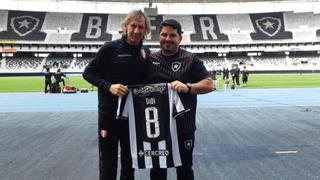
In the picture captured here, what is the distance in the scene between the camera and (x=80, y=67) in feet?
244

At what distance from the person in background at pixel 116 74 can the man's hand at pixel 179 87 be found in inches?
14.8

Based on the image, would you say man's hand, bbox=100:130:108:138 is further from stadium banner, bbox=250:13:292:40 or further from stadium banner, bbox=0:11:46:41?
stadium banner, bbox=250:13:292:40

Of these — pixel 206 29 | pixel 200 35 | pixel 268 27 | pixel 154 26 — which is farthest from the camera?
pixel 206 29

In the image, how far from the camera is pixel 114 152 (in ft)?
13.9

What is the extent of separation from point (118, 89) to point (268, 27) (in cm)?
8059

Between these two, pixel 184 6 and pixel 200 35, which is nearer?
pixel 200 35

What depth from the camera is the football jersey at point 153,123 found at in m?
4.03

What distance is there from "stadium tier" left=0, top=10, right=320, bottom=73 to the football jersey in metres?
70.6

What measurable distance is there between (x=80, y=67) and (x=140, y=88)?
2817 inches

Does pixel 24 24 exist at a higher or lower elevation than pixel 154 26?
higher

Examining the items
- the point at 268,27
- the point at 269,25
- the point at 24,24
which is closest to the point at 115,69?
the point at 24,24

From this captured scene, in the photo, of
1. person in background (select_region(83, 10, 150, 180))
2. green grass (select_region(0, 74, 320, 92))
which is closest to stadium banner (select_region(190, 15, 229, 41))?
green grass (select_region(0, 74, 320, 92))

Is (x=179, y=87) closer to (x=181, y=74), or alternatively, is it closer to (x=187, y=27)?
(x=181, y=74)

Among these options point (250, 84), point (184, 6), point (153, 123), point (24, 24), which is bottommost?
point (250, 84)
